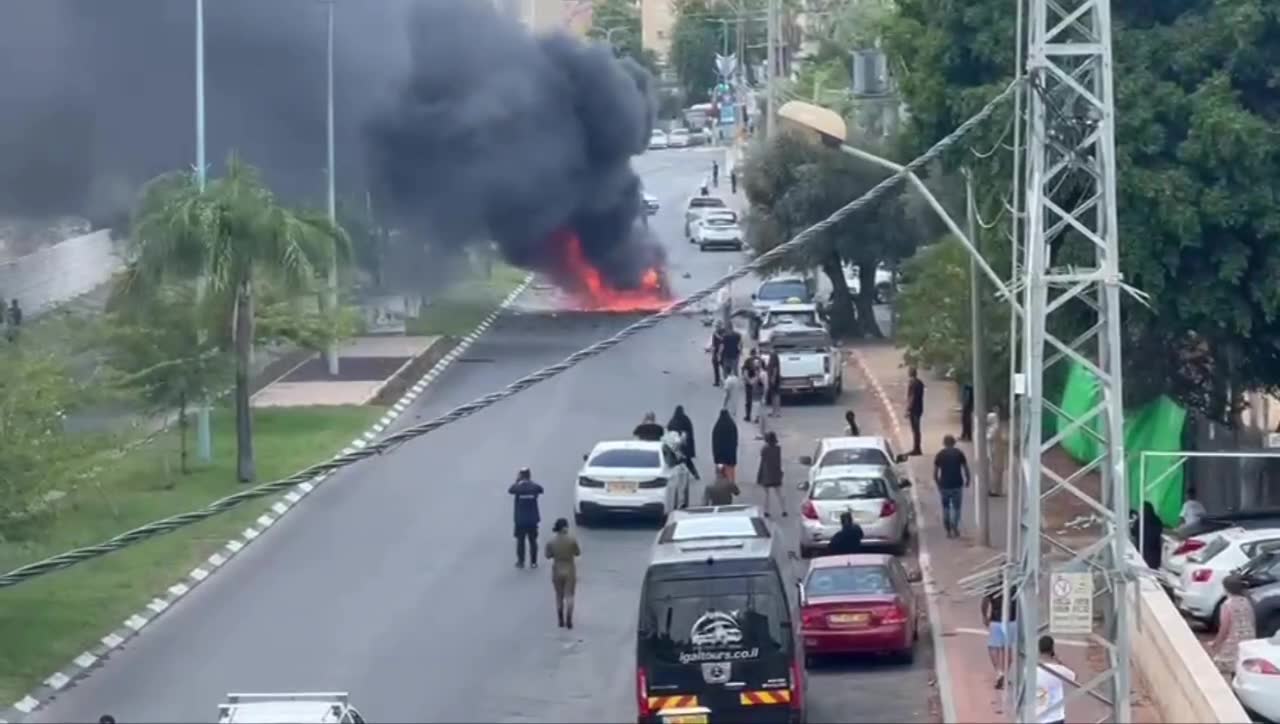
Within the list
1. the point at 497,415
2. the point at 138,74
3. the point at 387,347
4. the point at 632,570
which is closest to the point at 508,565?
the point at 632,570

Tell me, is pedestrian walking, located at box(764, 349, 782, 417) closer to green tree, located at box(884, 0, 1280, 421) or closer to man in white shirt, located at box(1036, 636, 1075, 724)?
green tree, located at box(884, 0, 1280, 421)

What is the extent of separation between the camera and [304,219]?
126ft

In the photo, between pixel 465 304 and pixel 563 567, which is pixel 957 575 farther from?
pixel 465 304

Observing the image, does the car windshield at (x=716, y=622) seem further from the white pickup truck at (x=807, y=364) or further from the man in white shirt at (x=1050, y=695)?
the white pickup truck at (x=807, y=364)

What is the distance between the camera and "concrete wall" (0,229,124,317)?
59906 millimetres

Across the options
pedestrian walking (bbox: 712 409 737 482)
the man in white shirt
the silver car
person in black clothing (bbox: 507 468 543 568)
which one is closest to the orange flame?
pedestrian walking (bbox: 712 409 737 482)

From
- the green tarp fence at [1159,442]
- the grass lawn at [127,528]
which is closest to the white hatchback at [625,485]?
the grass lawn at [127,528]

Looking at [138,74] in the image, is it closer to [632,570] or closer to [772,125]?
[772,125]

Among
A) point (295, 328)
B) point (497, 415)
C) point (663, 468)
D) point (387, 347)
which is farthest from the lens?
point (387, 347)

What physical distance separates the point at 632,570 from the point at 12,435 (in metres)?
7.95

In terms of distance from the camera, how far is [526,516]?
28891 mm

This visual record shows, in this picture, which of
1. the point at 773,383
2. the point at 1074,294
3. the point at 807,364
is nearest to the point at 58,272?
the point at 807,364

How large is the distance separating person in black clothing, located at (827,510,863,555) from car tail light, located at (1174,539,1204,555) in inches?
137

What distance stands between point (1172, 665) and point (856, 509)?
33.6 ft
